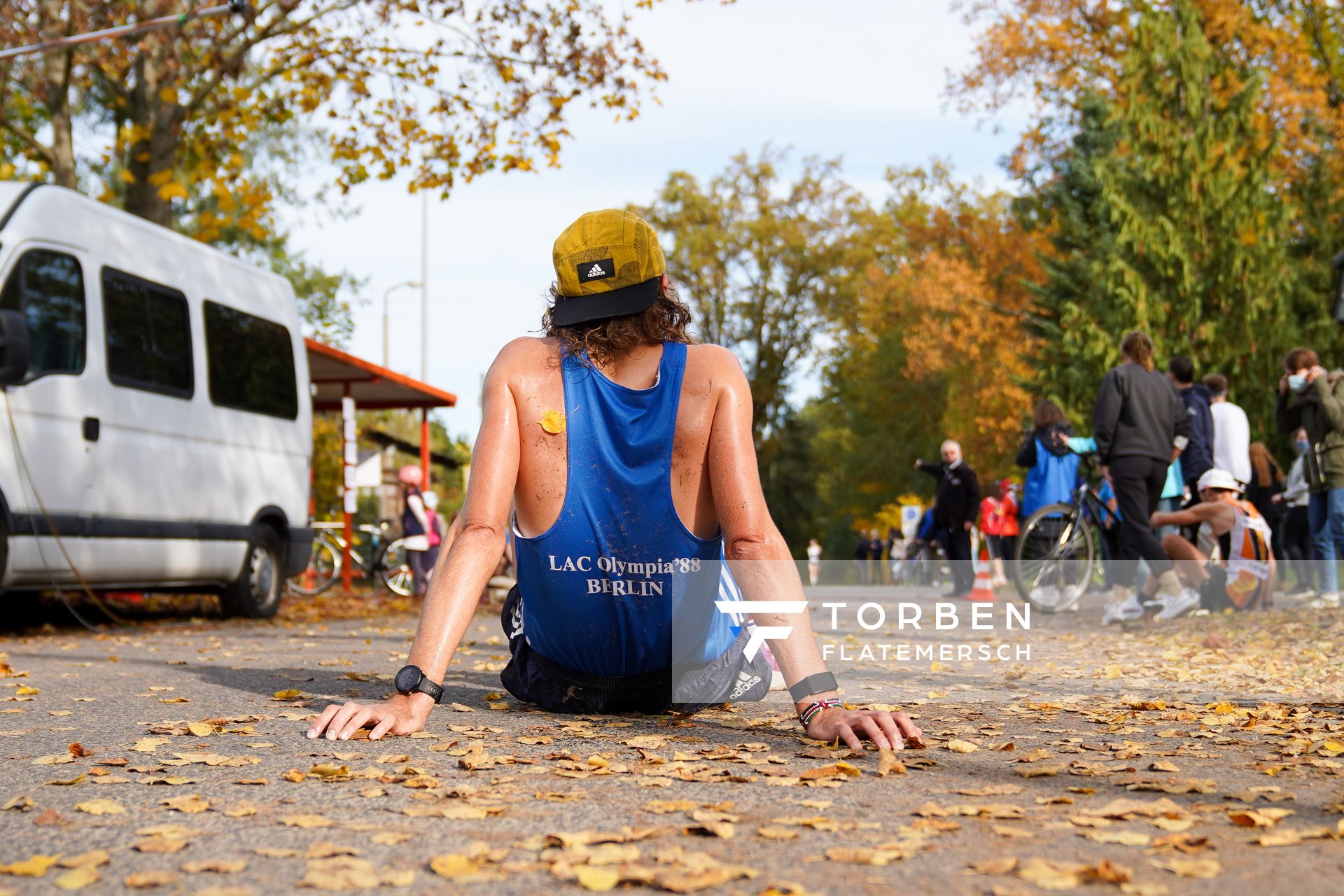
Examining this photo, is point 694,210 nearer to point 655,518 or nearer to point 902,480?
point 902,480

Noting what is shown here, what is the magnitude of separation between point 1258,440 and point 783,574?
2290cm

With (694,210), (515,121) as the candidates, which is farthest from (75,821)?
(694,210)

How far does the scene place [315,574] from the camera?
2131 cm

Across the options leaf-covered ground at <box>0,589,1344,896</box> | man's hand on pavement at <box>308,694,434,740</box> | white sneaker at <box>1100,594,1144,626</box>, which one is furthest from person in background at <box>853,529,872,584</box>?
man's hand on pavement at <box>308,694,434,740</box>

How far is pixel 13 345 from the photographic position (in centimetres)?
831

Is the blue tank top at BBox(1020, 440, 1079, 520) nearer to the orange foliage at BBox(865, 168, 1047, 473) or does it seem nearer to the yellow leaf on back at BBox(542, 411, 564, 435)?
the yellow leaf on back at BBox(542, 411, 564, 435)

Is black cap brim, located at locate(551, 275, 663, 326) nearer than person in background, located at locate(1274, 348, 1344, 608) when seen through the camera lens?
Yes

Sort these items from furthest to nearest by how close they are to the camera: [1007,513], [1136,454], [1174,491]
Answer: [1007,513] < [1174,491] < [1136,454]

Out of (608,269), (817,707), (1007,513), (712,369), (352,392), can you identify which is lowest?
(817,707)

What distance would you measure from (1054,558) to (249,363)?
6643mm

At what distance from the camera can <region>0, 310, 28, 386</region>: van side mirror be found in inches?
325

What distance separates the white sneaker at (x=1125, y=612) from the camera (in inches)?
412

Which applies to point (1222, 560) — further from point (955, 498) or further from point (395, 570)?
point (395, 570)

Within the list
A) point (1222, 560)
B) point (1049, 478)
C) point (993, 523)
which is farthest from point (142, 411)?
point (993, 523)
